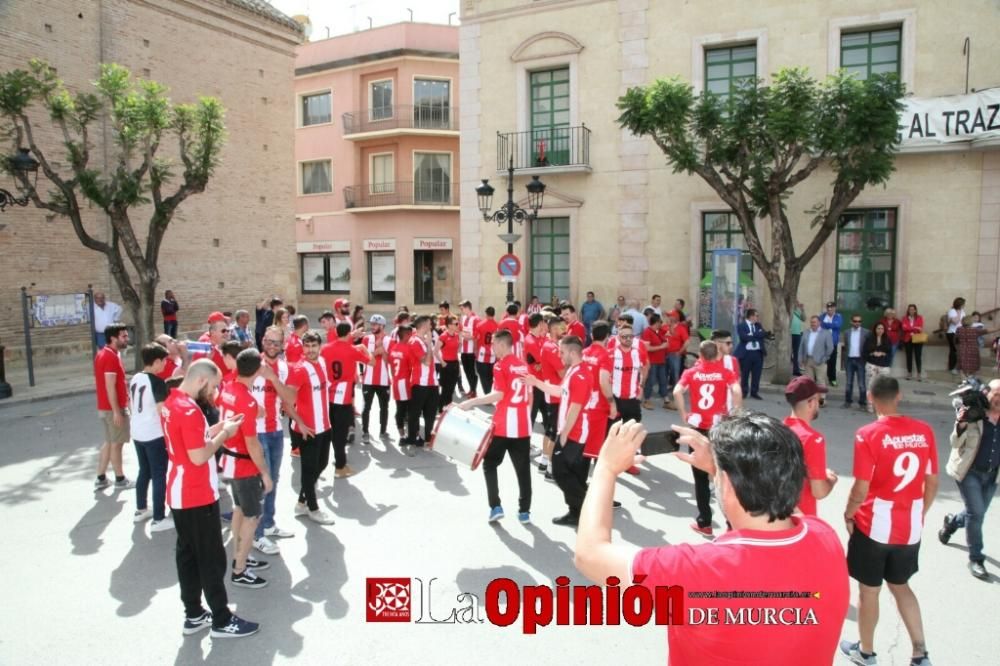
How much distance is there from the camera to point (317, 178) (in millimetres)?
34906

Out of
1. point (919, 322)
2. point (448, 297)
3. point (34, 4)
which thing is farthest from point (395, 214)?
point (919, 322)

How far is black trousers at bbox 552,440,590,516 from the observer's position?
6676 mm

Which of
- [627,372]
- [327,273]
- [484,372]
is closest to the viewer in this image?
[627,372]

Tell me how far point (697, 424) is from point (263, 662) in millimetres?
4298

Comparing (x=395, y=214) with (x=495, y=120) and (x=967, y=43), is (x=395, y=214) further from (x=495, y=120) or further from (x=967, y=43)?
(x=967, y=43)

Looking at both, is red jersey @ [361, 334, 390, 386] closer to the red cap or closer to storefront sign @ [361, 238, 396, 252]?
the red cap

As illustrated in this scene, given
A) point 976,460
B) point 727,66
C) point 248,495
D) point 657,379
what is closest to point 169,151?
point 727,66

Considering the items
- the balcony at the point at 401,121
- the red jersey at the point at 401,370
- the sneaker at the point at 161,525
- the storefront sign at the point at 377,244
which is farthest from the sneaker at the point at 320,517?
the balcony at the point at 401,121

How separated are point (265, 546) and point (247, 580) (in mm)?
633

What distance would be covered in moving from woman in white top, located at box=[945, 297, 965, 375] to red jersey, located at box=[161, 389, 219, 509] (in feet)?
51.3

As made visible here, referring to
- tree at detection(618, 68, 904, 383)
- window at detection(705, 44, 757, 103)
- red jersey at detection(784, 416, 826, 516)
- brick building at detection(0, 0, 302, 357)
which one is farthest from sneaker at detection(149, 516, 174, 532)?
window at detection(705, 44, 757, 103)

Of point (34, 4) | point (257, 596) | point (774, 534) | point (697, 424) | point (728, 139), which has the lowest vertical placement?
point (257, 596)

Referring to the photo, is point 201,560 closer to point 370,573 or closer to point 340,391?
point 370,573

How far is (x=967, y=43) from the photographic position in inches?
599
